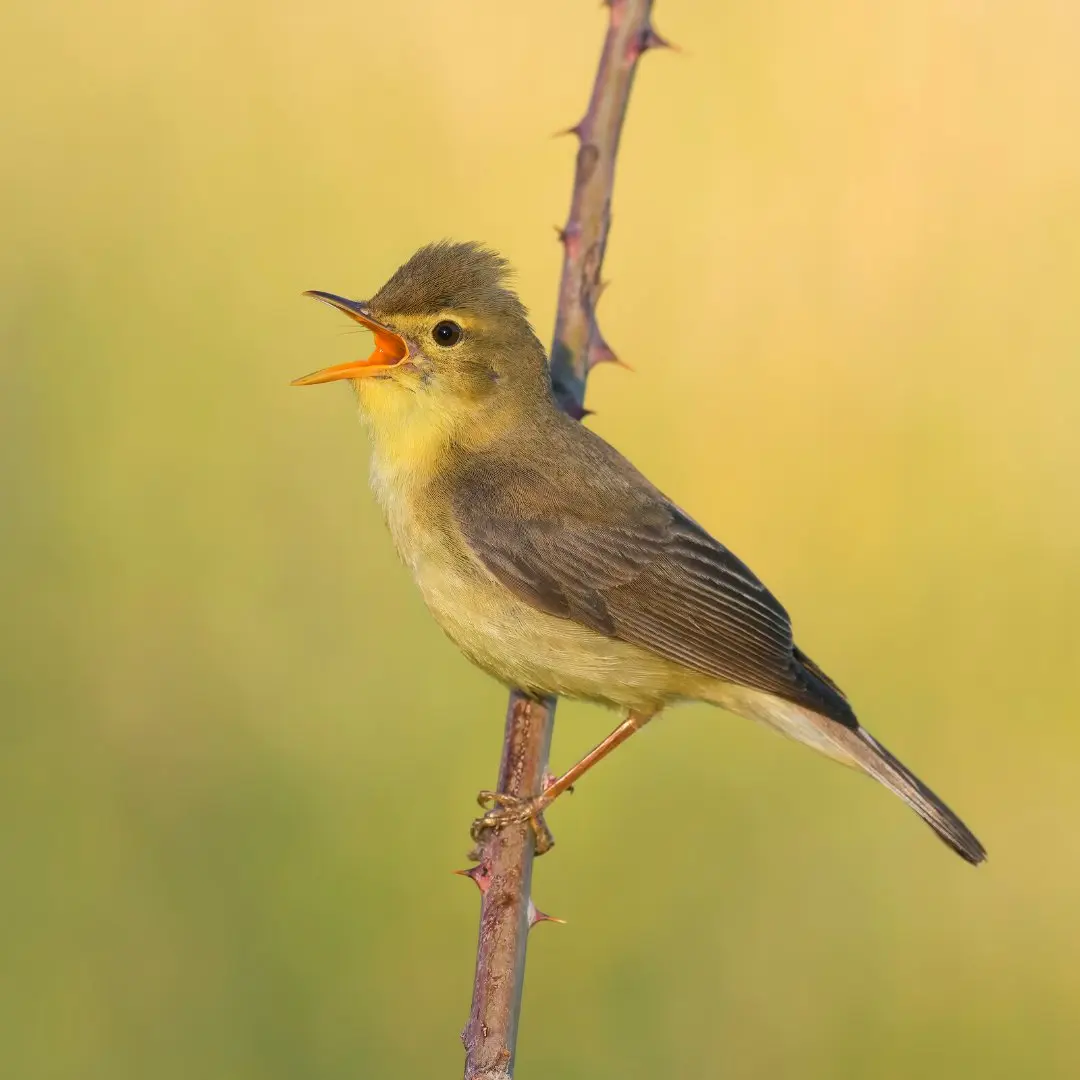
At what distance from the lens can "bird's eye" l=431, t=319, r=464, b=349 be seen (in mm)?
4137

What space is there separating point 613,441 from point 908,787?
7.35 feet

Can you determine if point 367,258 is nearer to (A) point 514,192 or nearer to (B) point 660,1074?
(A) point 514,192

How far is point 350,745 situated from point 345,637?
0.44m

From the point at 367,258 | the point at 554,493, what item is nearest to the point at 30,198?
the point at 367,258

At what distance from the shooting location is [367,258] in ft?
20.0

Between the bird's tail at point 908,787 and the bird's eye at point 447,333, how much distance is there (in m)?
1.41

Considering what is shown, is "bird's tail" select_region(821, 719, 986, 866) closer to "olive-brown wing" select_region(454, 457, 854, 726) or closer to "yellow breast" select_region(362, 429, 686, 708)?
"olive-brown wing" select_region(454, 457, 854, 726)

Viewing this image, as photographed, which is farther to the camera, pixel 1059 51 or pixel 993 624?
pixel 1059 51

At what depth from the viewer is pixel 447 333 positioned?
4145 millimetres

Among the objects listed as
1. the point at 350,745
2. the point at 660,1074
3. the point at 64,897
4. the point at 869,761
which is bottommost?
the point at 660,1074

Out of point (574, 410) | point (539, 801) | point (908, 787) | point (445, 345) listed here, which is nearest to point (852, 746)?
point (908, 787)

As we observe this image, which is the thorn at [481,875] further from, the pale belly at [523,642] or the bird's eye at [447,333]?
the bird's eye at [447,333]

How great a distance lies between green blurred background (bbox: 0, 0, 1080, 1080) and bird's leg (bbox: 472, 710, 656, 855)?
0.91m

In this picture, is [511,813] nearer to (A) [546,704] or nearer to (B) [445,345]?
(A) [546,704]
